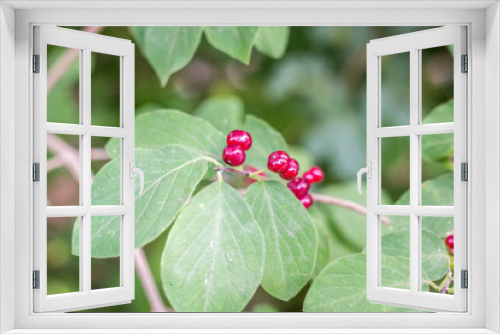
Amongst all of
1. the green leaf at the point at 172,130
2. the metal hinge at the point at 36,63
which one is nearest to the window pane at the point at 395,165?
the green leaf at the point at 172,130

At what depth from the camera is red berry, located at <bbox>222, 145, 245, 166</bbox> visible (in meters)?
2.72

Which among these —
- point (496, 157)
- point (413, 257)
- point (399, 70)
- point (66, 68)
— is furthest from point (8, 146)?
point (399, 70)

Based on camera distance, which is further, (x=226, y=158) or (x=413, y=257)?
(x=226, y=158)

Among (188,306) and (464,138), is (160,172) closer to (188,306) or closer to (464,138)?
(188,306)

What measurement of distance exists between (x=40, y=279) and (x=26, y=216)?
25 cm

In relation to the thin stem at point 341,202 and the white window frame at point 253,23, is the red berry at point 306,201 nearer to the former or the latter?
the thin stem at point 341,202

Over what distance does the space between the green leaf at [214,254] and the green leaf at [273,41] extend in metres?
0.80

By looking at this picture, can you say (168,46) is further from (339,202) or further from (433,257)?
(433,257)

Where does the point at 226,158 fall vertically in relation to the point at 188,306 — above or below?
above

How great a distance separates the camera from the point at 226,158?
273 centimetres

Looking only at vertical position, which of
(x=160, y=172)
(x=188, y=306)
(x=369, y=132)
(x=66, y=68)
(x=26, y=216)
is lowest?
(x=188, y=306)

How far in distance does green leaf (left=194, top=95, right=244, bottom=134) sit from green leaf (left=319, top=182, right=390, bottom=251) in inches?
24.2

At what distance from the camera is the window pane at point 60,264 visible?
2.82 meters

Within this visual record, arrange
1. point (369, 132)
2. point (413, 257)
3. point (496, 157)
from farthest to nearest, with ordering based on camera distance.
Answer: point (369, 132) < point (413, 257) < point (496, 157)
